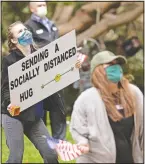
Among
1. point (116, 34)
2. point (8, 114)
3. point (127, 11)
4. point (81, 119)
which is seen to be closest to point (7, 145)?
point (8, 114)

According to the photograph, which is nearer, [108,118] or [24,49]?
[24,49]

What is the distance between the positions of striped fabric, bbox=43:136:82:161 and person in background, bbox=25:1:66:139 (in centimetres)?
2

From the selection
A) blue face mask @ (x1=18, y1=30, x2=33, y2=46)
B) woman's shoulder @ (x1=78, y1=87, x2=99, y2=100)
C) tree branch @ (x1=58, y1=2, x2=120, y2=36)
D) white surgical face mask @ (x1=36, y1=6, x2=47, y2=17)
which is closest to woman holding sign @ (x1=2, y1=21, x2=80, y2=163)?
blue face mask @ (x1=18, y1=30, x2=33, y2=46)

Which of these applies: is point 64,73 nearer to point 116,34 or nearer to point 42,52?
point 42,52

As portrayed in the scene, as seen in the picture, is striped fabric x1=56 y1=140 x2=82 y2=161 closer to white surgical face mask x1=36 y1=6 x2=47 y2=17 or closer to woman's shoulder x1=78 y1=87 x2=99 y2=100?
white surgical face mask x1=36 y1=6 x2=47 y2=17

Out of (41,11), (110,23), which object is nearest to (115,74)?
(41,11)

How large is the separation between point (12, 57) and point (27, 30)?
0.08 meters

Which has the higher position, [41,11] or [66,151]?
[41,11]

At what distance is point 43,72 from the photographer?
126 centimetres

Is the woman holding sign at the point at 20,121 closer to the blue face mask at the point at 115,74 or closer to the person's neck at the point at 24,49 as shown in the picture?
the person's neck at the point at 24,49

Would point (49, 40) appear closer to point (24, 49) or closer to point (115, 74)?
point (24, 49)

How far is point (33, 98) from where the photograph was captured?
1.27 meters

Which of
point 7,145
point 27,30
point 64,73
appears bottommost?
point 7,145

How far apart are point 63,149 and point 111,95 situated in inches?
42.7
